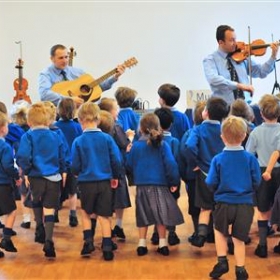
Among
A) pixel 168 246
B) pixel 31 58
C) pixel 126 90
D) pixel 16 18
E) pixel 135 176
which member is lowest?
pixel 168 246

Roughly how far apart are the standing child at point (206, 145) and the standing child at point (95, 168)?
540 mm

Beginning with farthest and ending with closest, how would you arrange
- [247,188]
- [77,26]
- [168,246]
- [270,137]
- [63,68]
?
[77,26] < [63,68] < [168,246] < [270,137] < [247,188]

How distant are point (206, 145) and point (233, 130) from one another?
0.59 metres

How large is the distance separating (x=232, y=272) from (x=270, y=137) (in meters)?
0.95

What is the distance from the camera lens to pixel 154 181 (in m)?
3.71

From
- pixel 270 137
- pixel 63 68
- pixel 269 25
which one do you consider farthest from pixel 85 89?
pixel 269 25

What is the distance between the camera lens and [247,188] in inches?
124

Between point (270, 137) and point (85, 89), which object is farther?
point (85, 89)

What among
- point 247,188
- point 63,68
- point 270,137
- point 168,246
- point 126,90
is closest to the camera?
point 247,188

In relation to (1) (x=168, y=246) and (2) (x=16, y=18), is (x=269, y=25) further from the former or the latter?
(1) (x=168, y=246)

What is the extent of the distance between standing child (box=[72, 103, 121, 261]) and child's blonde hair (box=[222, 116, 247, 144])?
850mm

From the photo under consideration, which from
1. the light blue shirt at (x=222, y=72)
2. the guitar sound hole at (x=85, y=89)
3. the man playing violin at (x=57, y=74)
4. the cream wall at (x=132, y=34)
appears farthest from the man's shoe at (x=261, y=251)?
the cream wall at (x=132, y=34)

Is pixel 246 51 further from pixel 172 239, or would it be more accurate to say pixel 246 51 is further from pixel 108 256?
pixel 108 256

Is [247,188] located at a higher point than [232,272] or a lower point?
higher
